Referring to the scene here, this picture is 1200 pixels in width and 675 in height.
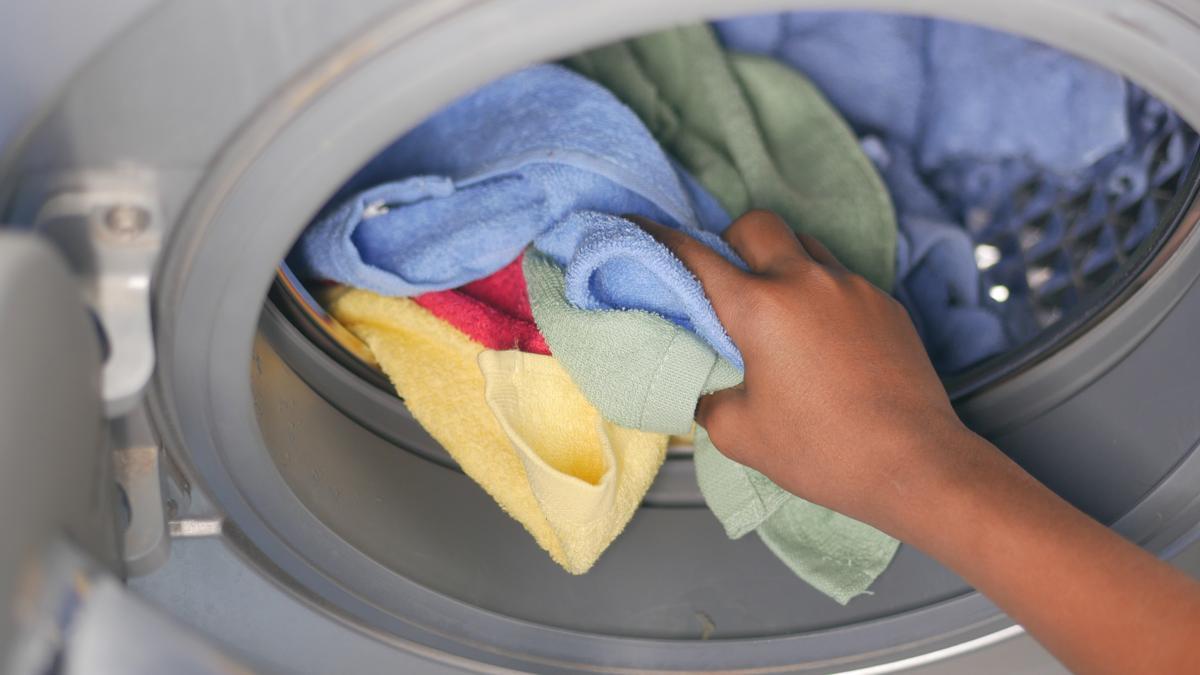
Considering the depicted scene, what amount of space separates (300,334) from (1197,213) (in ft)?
1.92

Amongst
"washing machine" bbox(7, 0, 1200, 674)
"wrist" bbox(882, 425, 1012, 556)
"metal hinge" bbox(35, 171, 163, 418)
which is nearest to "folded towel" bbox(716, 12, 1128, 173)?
"washing machine" bbox(7, 0, 1200, 674)

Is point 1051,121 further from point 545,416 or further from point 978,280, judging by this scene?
point 545,416

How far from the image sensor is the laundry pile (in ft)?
2.12

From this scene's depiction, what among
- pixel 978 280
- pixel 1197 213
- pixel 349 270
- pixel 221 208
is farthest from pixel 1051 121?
pixel 221 208

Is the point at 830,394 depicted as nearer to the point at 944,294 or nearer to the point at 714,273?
the point at 714,273

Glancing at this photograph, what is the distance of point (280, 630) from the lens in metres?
0.69

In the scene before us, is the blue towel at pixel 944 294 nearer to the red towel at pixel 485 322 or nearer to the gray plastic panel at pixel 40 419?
the red towel at pixel 485 322

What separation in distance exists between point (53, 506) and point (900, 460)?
1.31ft

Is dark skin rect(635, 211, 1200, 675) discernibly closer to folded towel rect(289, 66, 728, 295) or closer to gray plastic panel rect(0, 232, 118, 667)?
folded towel rect(289, 66, 728, 295)

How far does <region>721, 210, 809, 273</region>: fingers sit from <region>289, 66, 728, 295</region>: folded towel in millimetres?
34

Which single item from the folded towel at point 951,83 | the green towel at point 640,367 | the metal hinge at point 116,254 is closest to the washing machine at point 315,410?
the metal hinge at point 116,254

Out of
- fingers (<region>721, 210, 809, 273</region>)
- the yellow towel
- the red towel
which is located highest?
fingers (<region>721, 210, 809, 273</region>)

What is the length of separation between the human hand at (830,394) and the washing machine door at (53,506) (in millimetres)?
321

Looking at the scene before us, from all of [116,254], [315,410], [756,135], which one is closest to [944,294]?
[756,135]
